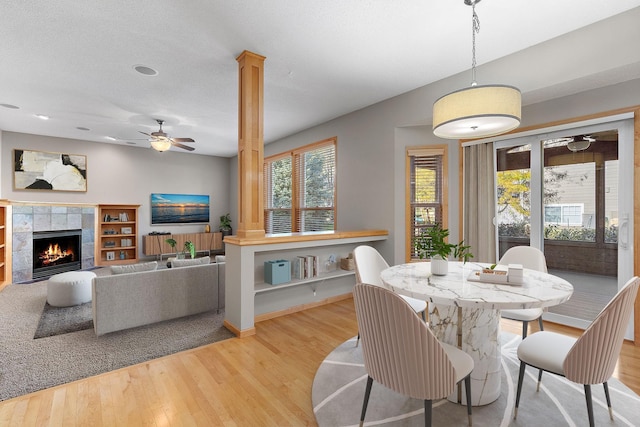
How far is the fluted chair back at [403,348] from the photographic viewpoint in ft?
4.32

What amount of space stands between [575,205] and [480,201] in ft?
3.05

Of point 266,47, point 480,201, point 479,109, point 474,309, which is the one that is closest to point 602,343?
point 474,309

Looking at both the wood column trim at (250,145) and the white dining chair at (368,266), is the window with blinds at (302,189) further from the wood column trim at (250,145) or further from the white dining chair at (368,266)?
the white dining chair at (368,266)

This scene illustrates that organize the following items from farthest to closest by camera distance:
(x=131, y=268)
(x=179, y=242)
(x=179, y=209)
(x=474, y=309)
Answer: (x=179, y=209), (x=179, y=242), (x=131, y=268), (x=474, y=309)

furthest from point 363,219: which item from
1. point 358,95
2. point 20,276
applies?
point 20,276

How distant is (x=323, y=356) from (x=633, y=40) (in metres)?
3.60

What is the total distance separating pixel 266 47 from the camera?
2938 millimetres

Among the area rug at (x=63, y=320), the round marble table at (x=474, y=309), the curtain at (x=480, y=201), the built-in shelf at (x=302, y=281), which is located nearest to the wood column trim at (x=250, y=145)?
the built-in shelf at (x=302, y=281)

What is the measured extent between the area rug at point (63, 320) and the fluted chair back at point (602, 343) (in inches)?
166

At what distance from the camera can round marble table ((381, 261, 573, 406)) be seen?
1652 millimetres

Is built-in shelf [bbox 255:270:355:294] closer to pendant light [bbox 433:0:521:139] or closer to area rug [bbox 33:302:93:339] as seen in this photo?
area rug [bbox 33:302:93:339]

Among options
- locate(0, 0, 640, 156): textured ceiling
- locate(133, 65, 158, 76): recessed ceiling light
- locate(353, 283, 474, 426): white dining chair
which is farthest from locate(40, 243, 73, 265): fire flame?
locate(353, 283, 474, 426): white dining chair

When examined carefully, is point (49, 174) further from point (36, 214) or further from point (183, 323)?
point (183, 323)

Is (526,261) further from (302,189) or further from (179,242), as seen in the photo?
(179,242)
